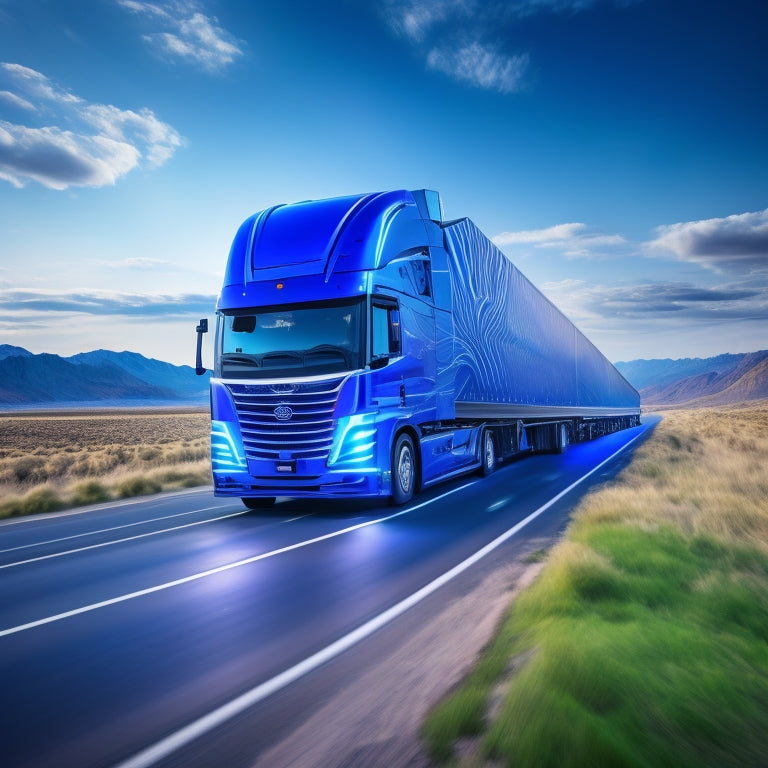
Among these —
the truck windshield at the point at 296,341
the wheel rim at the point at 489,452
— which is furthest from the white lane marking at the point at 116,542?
the wheel rim at the point at 489,452

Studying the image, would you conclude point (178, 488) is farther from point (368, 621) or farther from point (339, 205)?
point (368, 621)

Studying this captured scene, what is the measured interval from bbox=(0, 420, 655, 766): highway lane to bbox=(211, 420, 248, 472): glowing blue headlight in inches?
33.5

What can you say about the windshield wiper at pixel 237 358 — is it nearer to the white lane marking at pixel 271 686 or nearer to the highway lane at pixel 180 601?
the highway lane at pixel 180 601

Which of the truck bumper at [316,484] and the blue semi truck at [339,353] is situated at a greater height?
the blue semi truck at [339,353]

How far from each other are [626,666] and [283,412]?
6836mm

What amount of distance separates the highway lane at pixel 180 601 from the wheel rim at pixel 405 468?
369 mm

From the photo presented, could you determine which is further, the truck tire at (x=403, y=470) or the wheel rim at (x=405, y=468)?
the wheel rim at (x=405, y=468)

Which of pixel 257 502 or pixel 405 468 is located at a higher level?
pixel 405 468

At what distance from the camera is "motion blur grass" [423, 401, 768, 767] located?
2793 millimetres

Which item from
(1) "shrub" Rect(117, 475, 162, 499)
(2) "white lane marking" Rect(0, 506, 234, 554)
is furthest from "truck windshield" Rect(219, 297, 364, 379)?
(1) "shrub" Rect(117, 475, 162, 499)

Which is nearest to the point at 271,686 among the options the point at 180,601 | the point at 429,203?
the point at 180,601

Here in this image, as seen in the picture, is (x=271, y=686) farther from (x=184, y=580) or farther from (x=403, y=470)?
(x=403, y=470)

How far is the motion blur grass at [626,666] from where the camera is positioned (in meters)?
2.79

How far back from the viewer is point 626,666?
3568 millimetres
